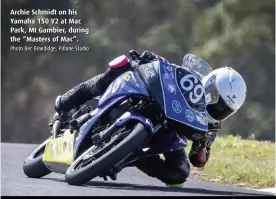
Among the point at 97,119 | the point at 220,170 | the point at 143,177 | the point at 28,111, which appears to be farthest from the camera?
the point at 28,111

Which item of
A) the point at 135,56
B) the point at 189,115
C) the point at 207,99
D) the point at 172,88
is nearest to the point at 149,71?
the point at 172,88

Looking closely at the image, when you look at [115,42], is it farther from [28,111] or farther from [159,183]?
[159,183]

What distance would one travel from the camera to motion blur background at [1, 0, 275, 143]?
864 inches

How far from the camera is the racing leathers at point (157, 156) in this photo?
763 centimetres

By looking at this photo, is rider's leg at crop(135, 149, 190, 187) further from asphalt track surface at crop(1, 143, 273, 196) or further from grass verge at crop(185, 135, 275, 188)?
grass verge at crop(185, 135, 275, 188)

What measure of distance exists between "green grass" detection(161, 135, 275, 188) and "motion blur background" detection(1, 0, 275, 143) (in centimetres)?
658

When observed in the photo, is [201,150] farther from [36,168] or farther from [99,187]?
[36,168]

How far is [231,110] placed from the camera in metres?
7.73

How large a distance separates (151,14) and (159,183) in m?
17.0

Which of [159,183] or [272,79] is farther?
[272,79]

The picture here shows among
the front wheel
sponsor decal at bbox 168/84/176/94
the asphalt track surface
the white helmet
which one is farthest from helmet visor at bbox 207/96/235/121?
the front wheel

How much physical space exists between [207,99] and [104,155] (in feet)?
4.13

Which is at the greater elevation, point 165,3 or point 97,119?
point 165,3

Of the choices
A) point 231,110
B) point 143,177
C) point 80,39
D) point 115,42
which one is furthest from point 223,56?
point 231,110
